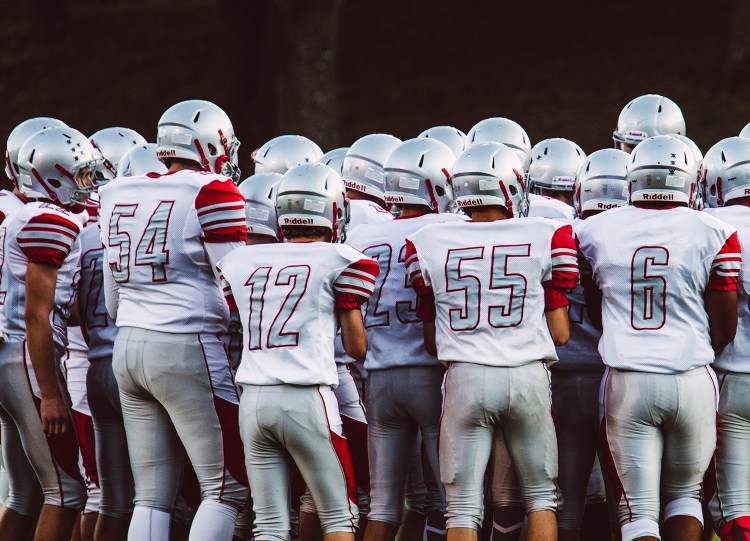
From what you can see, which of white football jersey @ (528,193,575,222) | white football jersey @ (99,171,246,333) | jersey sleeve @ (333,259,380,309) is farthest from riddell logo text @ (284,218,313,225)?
white football jersey @ (528,193,575,222)

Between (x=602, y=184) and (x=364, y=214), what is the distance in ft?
4.66

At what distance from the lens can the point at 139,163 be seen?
761cm

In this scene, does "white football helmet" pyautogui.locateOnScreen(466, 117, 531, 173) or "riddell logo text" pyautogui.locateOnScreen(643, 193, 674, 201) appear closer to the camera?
"riddell logo text" pyautogui.locateOnScreen(643, 193, 674, 201)

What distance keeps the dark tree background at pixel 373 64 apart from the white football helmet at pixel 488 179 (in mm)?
12520

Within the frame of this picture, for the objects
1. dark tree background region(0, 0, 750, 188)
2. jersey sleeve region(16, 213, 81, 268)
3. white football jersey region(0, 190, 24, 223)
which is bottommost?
jersey sleeve region(16, 213, 81, 268)

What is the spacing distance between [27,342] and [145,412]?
2.53ft

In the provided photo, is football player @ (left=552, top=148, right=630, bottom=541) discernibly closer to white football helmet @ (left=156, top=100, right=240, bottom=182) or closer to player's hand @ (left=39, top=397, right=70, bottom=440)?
white football helmet @ (left=156, top=100, right=240, bottom=182)

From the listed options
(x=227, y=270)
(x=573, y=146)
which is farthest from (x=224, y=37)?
(x=227, y=270)

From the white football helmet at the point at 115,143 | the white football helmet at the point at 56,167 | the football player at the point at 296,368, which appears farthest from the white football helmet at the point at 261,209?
the white football helmet at the point at 115,143

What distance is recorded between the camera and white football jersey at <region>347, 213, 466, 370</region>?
6602 mm

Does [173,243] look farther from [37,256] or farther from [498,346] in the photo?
[498,346]

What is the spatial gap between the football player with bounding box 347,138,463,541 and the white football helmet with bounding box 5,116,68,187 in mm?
1954

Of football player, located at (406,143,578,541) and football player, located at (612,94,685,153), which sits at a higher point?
football player, located at (612,94,685,153)

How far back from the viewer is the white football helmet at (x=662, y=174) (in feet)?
20.5
